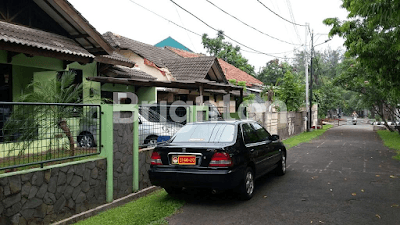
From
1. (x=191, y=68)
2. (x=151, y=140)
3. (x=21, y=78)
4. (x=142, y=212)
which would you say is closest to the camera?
(x=142, y=212)

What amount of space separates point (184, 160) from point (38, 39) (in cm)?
588

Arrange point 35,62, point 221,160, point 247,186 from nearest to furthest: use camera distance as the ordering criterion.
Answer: point 221,160 < point 247,186 < point 35,62

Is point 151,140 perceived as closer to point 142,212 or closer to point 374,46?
point 142,212

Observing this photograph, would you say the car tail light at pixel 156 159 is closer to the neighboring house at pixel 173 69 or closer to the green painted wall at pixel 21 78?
the green painted wall at pixel 21 78

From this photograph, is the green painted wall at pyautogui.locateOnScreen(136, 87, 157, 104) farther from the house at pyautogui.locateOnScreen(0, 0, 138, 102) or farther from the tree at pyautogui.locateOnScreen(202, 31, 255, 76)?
the tree at pyautogui.locateOnScreen(202, 31, 255, 76)

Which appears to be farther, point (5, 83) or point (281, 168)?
point (5, 83)

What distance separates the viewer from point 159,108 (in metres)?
7.97

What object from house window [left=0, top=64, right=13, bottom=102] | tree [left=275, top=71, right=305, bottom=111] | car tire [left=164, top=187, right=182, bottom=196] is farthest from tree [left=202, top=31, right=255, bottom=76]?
car tire [left=164, top=187, right=182, bottom=196]

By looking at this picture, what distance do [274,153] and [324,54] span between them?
8513cm

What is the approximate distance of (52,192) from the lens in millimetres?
4848

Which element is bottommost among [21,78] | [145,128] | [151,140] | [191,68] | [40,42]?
[151,140]

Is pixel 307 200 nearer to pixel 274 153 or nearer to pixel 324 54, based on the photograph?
pixel 274 153

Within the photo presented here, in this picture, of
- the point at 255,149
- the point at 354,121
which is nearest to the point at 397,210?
the point at 255,149

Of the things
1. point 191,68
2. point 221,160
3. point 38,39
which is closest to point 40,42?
point 38,39
